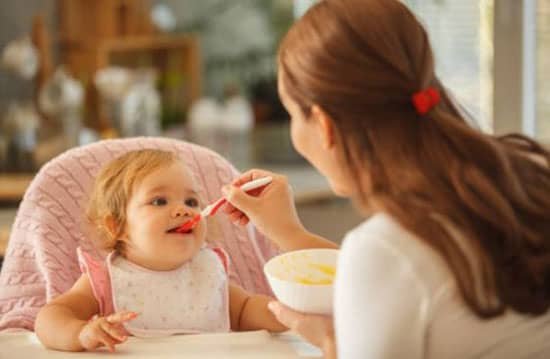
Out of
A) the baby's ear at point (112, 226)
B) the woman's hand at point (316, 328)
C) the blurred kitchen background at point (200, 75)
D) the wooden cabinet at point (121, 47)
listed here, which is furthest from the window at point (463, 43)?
the woman's hand at point (316, 328)

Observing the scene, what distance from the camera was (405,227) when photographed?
1298 millimetres

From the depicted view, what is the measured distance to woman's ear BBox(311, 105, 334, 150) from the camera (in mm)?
1379

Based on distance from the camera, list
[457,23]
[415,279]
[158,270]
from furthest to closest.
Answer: [457,23]
[158,270]
[415,279]

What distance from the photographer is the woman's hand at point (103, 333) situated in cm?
158

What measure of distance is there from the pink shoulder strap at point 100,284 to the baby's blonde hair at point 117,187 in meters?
0.06

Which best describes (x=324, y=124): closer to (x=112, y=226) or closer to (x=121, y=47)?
(x=112, y=226)

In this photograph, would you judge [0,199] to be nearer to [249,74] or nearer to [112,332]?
[249,74]

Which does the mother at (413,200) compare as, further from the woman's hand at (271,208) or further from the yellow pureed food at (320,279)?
the woman's hand at (271,208)

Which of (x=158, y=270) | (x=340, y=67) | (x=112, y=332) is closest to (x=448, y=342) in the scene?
(x=340, y=67)

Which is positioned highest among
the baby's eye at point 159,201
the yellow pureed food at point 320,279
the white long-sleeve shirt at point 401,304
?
the white long-sleeve shirt at point 401,304

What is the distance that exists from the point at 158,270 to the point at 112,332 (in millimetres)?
257

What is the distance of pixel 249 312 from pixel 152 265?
19 centimetres

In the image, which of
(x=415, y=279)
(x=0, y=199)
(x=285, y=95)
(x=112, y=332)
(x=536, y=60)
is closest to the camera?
(x=415, y=279)

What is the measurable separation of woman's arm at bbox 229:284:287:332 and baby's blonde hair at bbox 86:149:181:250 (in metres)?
0.23
